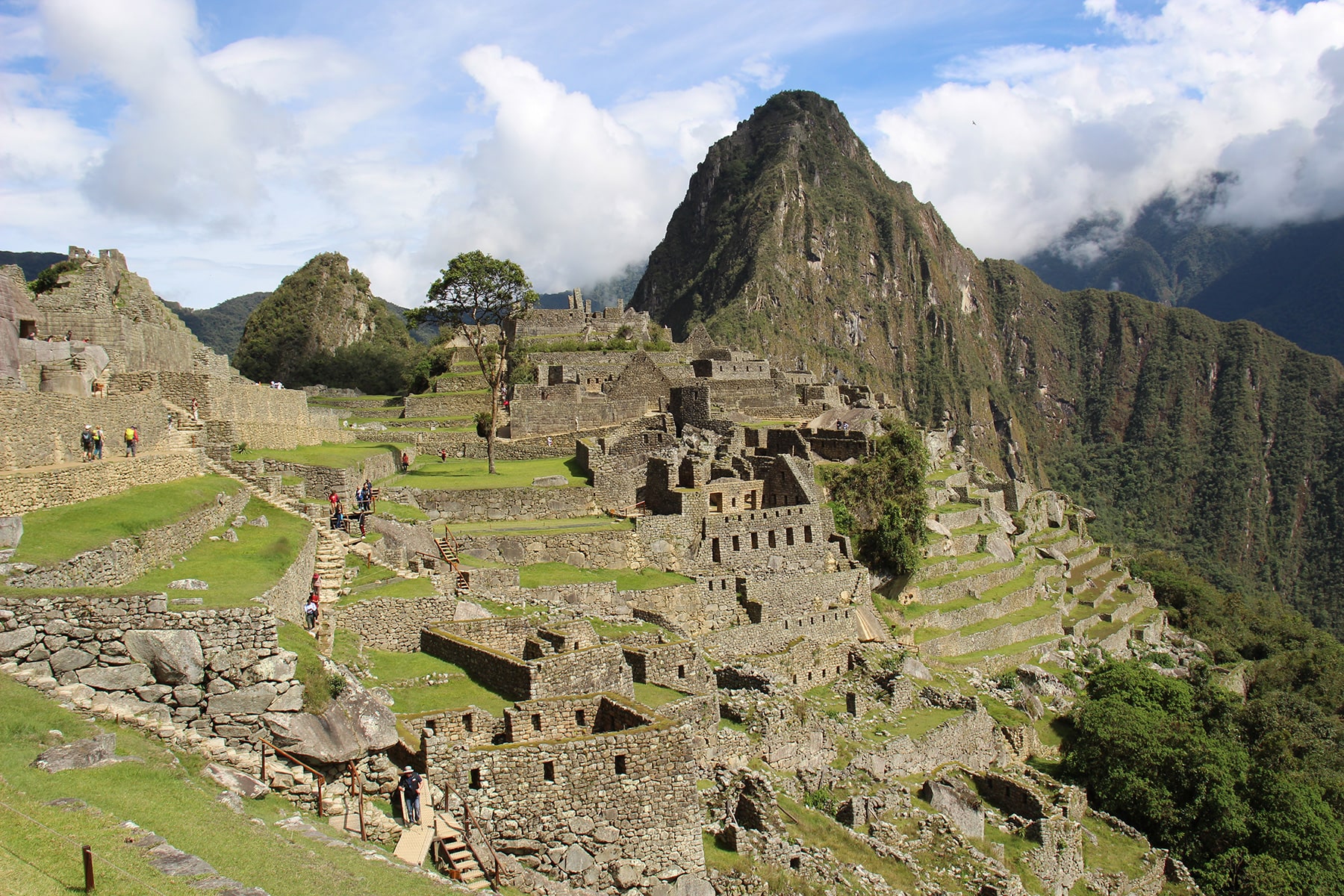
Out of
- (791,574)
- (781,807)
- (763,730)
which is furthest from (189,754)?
(791,574)

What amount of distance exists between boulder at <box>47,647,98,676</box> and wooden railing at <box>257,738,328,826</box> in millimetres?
2019

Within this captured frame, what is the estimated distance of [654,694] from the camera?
1558cm

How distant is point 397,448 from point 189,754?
2390 cm

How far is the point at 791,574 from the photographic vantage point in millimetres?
25406

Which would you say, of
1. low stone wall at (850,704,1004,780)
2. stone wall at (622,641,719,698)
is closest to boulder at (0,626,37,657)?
stone wall at (622,641,719,698)

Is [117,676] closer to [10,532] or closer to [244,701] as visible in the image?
[244,701]

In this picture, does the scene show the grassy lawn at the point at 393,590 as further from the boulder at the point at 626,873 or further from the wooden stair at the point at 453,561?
the boulder at the point at 626,873

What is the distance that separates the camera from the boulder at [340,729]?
33.9 ft

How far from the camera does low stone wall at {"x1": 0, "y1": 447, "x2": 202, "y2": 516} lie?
12859 millimetres

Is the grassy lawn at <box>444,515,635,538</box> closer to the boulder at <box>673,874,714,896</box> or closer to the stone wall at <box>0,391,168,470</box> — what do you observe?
the stone wall at <box>0,391,168,470</box>

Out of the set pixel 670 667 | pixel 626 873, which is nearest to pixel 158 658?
pixel 626 873

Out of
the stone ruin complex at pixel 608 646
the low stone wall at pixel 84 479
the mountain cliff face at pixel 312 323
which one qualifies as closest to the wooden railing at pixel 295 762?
the stone ruin complex at pixel 608 646

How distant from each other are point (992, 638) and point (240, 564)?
29194mm

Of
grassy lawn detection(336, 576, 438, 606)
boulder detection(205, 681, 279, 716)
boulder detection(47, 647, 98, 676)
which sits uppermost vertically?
boulder detection(47, 647, 98, 676)
